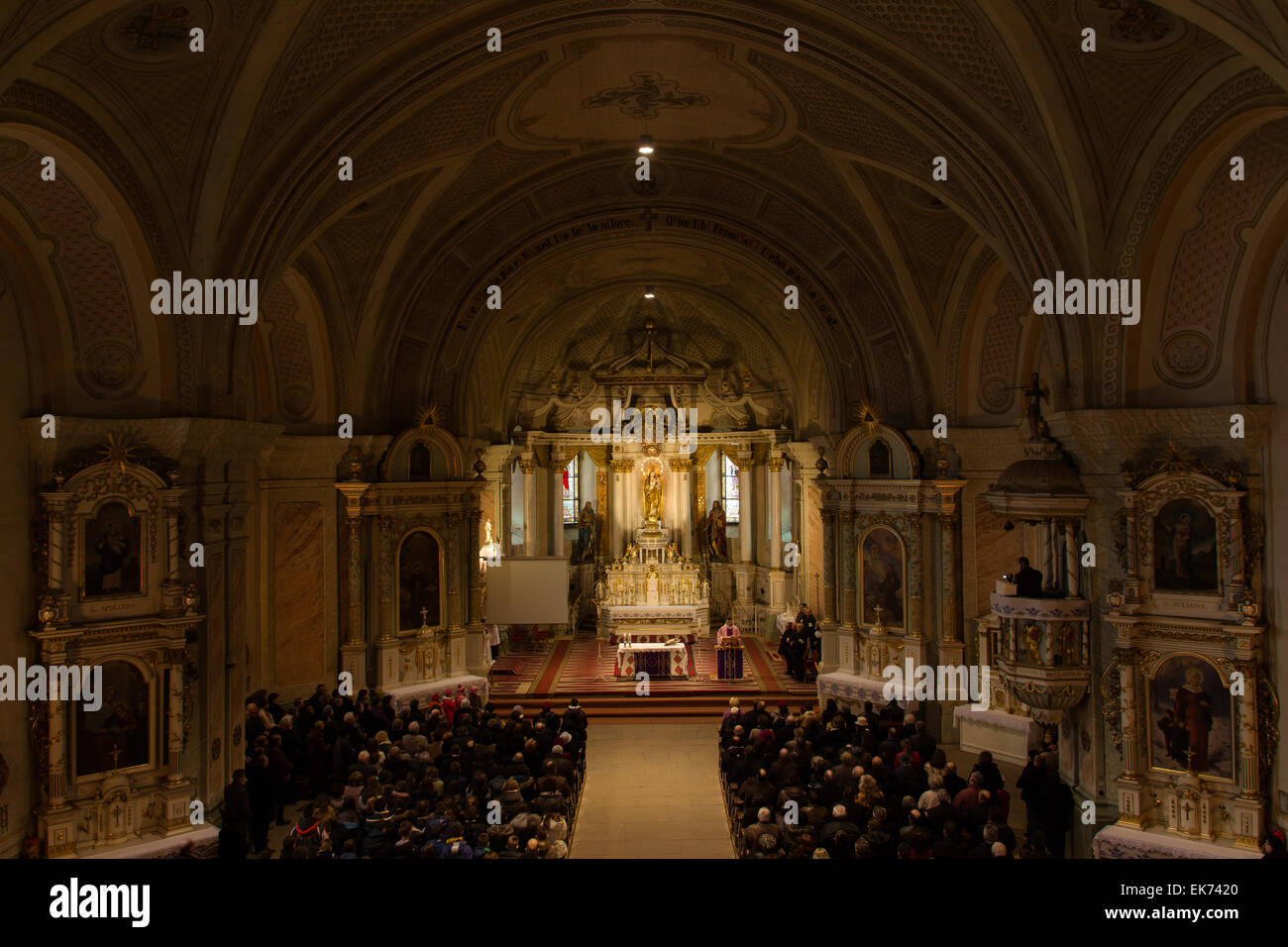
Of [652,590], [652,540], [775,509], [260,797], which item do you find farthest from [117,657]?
[775,509]

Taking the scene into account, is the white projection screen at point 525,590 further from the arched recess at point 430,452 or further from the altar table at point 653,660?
the altar table at point 653,660

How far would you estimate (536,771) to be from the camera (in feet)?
40.6

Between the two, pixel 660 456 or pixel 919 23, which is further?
pixel 660 456

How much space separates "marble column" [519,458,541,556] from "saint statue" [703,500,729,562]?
16.1 ft

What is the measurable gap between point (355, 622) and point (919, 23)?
500 inches

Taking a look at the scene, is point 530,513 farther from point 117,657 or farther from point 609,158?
point 117,657

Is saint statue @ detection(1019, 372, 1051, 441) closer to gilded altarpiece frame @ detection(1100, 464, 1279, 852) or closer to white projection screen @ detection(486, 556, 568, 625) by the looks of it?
gilded altarpiece frame @ detection(1100, 464, 1279, 852)

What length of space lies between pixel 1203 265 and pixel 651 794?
9.87 metres

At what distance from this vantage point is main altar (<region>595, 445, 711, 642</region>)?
22.7 m

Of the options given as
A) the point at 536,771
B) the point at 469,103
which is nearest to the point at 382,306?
the point at 469,103

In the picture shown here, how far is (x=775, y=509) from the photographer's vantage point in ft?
85.0

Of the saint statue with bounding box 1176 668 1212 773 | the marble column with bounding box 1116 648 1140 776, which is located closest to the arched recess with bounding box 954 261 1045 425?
the marble column with bounding box 1116 648 1140 776
